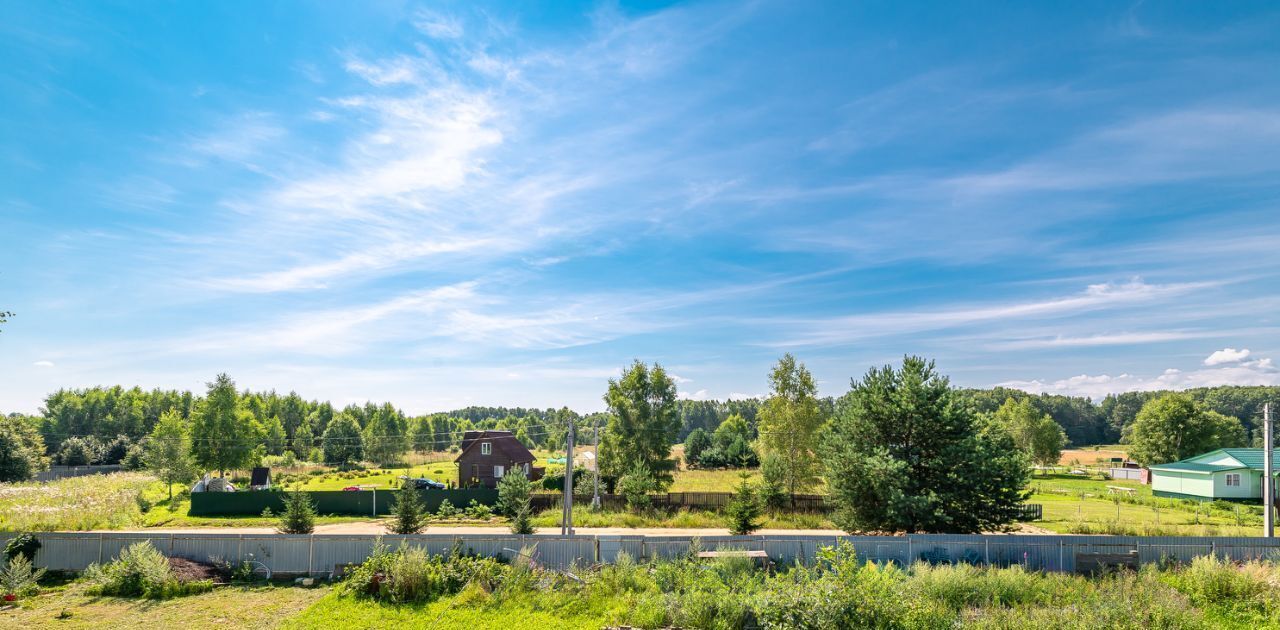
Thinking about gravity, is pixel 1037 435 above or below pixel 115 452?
above

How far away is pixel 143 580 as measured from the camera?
59.4 ft

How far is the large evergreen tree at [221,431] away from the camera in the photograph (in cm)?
4572

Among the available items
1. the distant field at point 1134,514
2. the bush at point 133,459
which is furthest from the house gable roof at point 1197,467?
the bush at point 133,459

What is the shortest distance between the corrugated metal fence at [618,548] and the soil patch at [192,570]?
54 cm

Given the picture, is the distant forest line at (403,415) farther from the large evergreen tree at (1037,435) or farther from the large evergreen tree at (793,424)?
the large evergreen tree at (793,424)

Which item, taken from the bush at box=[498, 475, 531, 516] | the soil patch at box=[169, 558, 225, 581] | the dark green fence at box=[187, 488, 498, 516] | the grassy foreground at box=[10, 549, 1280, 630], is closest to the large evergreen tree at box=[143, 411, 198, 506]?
the dark green fence at box=[187, 488, 498, 516]

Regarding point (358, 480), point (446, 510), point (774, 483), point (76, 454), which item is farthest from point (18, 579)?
point (76, 454)

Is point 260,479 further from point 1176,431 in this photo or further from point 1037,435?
point 1176,431

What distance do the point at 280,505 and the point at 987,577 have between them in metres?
36.8

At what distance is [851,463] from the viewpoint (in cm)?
2366

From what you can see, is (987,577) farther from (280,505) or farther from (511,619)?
(280,505)

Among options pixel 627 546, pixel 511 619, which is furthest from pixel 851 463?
pixel 511 619

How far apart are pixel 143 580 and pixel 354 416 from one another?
9611cm

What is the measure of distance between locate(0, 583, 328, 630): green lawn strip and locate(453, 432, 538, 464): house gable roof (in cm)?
2832
